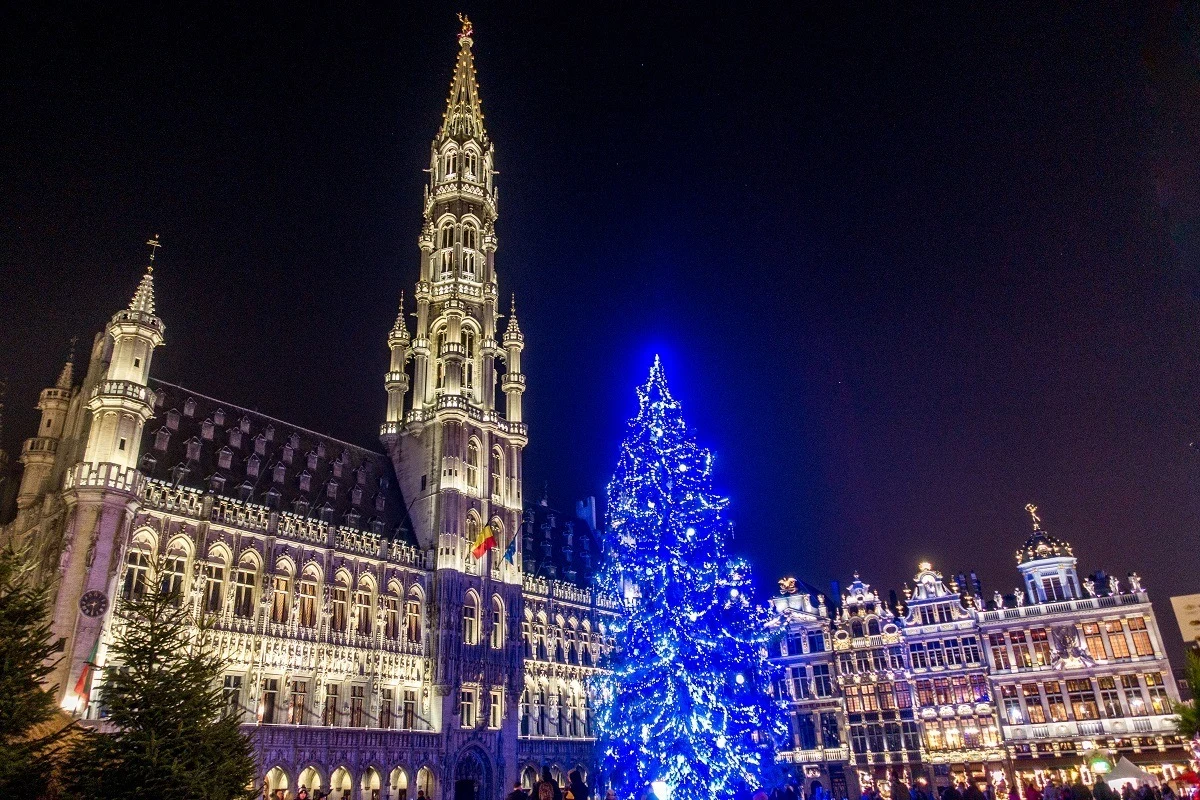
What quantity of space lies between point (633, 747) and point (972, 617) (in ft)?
126

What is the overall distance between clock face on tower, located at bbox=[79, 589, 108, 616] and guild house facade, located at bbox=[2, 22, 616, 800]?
0.09 m

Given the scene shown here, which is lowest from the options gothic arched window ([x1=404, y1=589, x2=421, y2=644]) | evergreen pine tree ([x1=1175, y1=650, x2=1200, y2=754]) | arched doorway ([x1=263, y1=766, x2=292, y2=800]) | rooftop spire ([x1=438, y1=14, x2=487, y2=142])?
arched doorway ([x1=263, y1=766, x2=292, y2=800])

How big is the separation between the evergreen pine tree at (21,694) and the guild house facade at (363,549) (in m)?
13.7

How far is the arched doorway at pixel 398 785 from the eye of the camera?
3906 cm

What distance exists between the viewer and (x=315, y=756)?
36.6 meters

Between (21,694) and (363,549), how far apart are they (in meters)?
28.2

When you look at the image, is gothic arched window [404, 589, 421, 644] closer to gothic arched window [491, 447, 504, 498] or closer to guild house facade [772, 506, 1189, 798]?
gothic arched window [491, 447, 504, 498]

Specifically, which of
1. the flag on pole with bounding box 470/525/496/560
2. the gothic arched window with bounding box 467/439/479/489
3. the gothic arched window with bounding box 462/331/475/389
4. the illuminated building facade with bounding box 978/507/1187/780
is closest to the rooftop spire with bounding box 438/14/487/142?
the gothic arched window with bounding box 462/331/475/389

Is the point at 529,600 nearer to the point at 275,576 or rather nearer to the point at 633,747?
the point at 275,576

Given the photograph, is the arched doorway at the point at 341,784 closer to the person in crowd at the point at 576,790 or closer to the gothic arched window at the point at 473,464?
the gothic arched window at the point at 473,464

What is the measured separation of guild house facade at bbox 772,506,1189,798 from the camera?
4856 centimetres

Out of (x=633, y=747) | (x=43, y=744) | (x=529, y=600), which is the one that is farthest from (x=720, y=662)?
(x=529, y=600)

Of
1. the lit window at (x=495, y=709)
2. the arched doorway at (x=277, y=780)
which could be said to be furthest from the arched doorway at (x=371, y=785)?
the lit window at (x=495, y=709)

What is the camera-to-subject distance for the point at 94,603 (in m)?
31.3
